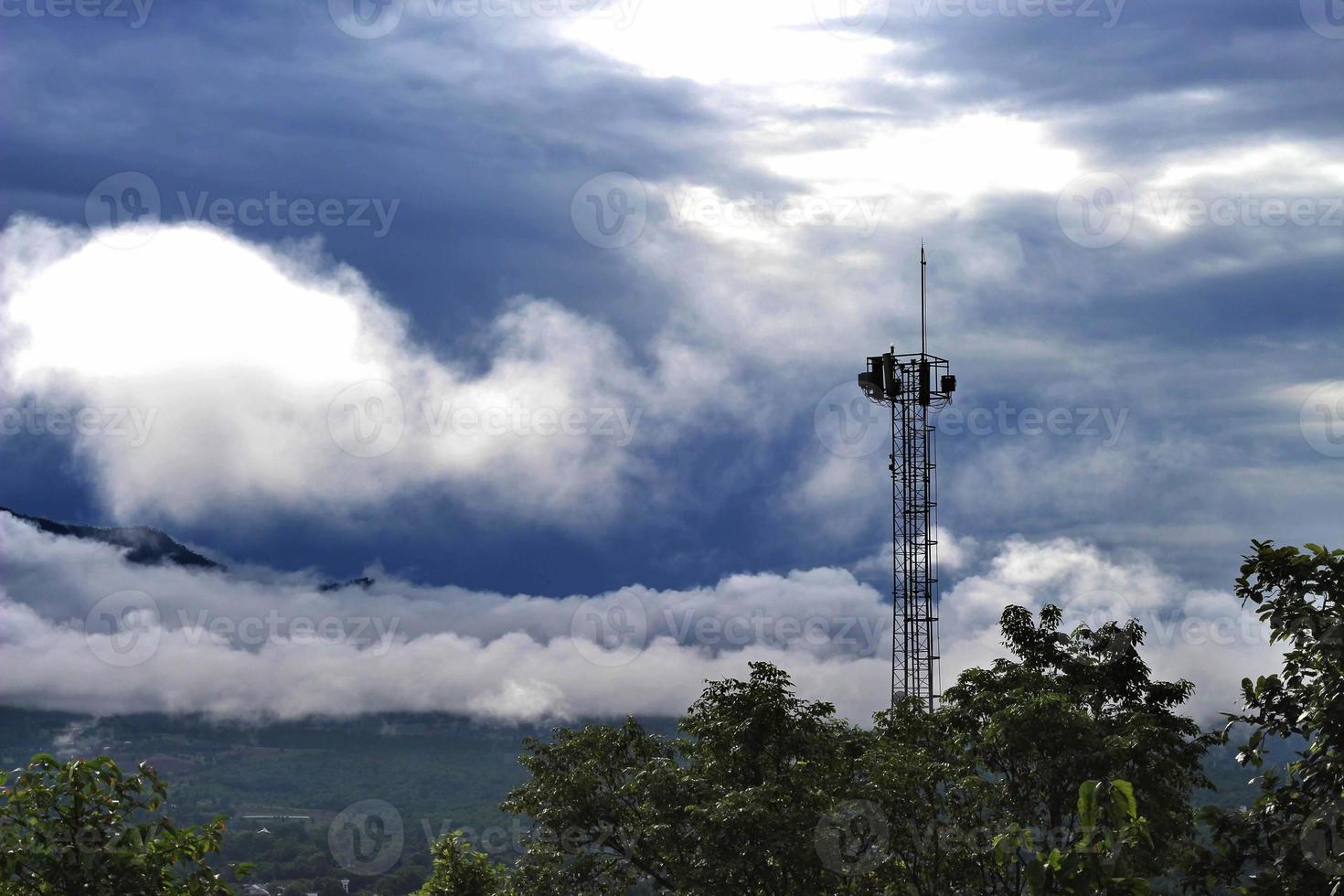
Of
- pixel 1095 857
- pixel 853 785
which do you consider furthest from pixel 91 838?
pixel 853 785

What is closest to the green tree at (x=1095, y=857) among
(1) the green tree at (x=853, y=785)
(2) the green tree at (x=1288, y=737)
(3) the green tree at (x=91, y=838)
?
(2) the green tree at (x=1288, y=737)

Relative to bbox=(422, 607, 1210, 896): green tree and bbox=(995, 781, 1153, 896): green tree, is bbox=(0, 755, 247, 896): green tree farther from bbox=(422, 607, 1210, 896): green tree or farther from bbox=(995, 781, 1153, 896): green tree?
bbox=(422, 607, 1210, 896): green tree

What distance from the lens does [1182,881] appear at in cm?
1352

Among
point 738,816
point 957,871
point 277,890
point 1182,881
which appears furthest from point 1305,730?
point 277,890

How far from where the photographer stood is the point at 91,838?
13.6 m

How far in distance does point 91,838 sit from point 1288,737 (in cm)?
1201

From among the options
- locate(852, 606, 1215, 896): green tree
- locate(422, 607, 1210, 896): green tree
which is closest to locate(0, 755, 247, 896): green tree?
locate(422, 607, 1210, 896): green tree

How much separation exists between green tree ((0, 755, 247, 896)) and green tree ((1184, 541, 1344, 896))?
10.0 metres

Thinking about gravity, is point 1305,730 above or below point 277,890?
above

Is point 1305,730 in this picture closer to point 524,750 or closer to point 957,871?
point 957,871

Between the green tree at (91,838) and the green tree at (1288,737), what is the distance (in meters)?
10.0

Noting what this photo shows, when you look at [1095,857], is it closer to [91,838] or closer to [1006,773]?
[91,838]

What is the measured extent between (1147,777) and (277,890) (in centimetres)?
14903

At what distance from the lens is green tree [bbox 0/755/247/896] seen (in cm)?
1330
